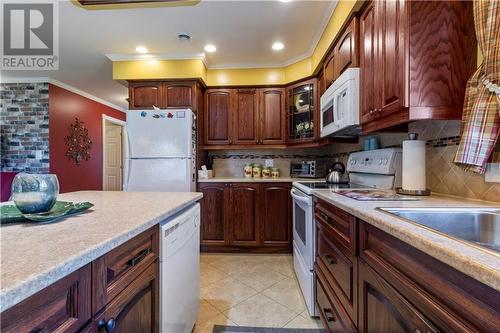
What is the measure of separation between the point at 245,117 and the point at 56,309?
303cm

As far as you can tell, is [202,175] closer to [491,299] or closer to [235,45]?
[235,45]

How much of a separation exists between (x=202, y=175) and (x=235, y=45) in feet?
5.24

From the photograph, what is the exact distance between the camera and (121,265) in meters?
0.78

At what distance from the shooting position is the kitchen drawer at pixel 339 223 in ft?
3.71

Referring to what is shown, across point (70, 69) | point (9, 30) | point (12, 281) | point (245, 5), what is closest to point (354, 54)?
point (245, 5)

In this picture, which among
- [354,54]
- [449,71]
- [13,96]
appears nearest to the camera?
[449,71]

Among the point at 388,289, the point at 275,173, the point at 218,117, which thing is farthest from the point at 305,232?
the point at 218,117

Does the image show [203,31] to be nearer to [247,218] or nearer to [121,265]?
→ [247,218]

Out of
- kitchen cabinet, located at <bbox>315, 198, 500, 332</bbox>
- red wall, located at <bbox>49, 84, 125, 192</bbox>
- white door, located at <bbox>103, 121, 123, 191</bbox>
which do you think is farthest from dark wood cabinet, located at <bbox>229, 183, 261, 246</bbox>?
white door, located at <bbox>103, 121, 123, 191</bbox>

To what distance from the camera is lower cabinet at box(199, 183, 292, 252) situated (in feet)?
10.0

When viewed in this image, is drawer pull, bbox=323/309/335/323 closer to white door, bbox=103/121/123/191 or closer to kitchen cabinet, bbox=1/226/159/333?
kitchen cabinet, bbox=1/226/159/333

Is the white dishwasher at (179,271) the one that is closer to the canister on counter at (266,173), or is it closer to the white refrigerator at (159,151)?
the white refrigerator at (159,151)

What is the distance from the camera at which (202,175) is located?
3.18m

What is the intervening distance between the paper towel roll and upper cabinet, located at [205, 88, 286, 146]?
1996 mm
